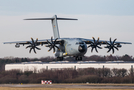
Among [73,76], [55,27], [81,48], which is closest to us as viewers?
[81,48]

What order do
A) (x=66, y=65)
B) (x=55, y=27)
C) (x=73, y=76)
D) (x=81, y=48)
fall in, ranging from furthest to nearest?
(x=66, y=65), (x=73, y=76), (x=55, y=27), (x=81, y=48)

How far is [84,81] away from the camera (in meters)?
80.8

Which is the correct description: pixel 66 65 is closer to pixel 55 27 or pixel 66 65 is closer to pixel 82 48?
pixel 55 27

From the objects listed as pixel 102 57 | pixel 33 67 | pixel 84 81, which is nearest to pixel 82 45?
pixel 84 81

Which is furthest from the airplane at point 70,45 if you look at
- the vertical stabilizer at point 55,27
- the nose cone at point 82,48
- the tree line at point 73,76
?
the tree line at point 73,76

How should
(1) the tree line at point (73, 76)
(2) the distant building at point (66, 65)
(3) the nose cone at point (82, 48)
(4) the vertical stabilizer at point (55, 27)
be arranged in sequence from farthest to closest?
(2) the distant building at point (66, 65) → (1) the tree line at point (73, 76) → (4) the vertical stabilizer at point (55, 27) → (3) the nose cone at point (82, 48)

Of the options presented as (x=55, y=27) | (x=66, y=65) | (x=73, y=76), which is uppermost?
(x=55, y=27)

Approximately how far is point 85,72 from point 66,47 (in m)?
32.9

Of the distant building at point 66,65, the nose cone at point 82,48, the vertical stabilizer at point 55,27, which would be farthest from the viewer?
the distant building at point 66,65

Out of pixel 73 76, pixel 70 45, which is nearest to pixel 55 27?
pixel 70 45

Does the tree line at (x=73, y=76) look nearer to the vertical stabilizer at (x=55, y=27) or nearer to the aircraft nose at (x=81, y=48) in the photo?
the vertical stabilizer at (x=55, y=27)

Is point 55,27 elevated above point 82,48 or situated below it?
above

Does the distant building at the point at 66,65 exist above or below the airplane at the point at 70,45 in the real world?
below

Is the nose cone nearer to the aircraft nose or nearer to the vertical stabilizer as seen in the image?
the aircraft nose
